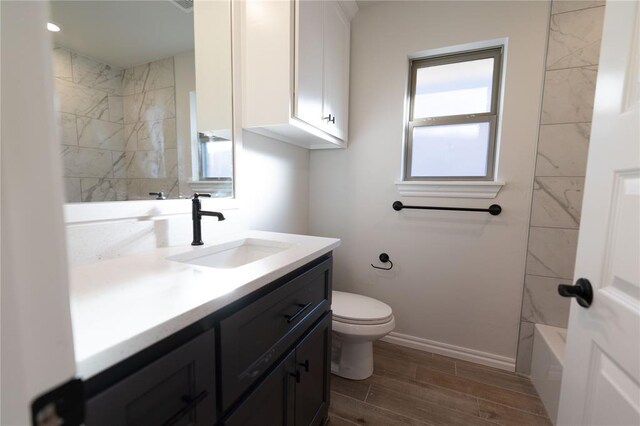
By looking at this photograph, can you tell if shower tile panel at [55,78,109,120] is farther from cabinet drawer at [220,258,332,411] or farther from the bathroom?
cabinet drawer at [220,258,332,411]

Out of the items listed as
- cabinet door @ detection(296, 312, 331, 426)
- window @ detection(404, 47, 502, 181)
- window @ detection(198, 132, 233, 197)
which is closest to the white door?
cabinet door @ detection(296, 312, 331, 426)

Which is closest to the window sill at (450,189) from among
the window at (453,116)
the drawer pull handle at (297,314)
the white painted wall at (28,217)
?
the window at (453,116)

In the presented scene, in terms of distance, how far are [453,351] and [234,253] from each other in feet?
5.56

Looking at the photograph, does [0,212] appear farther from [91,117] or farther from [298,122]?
[298,122]

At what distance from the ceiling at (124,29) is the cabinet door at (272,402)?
116 centimetres

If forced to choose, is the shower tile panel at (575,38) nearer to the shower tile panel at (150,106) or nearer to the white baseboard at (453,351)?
the white baseboard at (453,351)

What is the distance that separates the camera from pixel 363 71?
6.52ft

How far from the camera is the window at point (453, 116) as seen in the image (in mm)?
1802

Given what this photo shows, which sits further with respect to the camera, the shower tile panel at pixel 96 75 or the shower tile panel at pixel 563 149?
the shower tile panel at pixel 563 149

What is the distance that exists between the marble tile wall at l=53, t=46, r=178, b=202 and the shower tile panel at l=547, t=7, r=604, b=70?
2.06m

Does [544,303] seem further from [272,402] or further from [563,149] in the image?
[272,402]

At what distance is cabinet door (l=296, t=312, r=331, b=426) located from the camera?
101 centimetres

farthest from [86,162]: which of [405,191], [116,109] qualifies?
[405,191]

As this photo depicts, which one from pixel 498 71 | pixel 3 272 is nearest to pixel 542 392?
pixel 498 71
